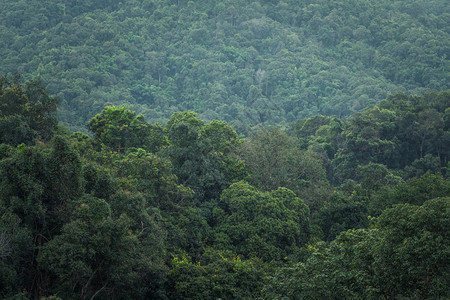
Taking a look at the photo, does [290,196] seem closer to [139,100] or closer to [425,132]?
[425,132]

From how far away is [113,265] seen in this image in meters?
14.2

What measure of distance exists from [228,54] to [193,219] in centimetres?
8490

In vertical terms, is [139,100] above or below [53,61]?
below

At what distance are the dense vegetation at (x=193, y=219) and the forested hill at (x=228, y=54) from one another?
143ft

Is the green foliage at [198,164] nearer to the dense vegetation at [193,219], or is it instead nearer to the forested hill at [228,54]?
the dense vegetation at [193,219]

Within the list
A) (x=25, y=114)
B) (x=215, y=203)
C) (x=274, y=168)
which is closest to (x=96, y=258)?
(x=215, y=203)

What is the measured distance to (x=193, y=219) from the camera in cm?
2158

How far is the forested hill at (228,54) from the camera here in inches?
3147

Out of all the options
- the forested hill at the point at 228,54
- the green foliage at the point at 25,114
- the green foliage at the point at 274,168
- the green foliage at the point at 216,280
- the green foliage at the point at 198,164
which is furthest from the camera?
the forested hill at the point at 228,54

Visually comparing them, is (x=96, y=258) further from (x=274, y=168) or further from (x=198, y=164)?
(x=274, y=168)

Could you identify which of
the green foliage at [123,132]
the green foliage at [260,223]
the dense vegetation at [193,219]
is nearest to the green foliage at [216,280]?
the dense vegetation at [193,219]

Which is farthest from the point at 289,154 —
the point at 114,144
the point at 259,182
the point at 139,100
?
the point at 139,100

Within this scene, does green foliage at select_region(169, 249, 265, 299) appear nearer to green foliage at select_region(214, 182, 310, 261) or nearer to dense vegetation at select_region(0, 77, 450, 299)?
dense vegetation at select_region(0, 77, 450, 299)

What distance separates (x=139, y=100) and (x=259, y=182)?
206 feet
